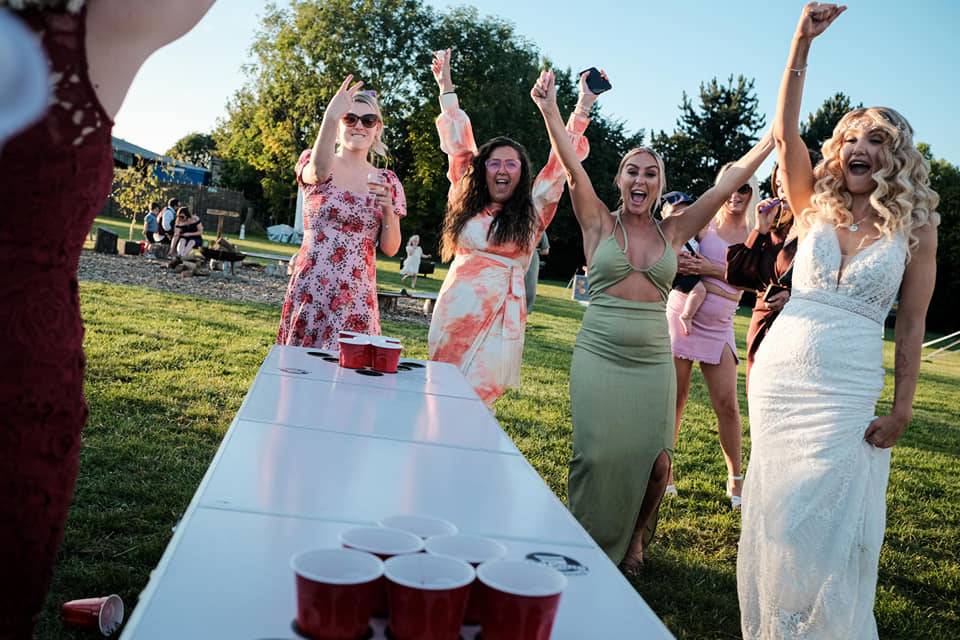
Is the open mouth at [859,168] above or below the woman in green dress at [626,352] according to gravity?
above

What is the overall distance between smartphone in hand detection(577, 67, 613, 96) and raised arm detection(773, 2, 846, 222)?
1.24m

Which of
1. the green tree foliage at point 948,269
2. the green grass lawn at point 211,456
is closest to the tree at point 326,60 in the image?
the green tree foliage at point 948,269

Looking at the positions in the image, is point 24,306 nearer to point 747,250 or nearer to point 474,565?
point 474,565

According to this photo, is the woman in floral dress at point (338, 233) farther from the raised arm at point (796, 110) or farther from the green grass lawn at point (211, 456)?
the raised arm at point (796, 110)

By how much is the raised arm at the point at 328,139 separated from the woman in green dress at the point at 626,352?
965 mm

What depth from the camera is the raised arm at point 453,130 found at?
15.9 feet

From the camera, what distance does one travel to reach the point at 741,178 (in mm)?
3910

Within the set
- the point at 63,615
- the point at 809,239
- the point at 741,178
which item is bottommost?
the point at 63,615

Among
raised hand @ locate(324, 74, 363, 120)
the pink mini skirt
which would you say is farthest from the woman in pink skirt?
raised hand @ locate(324, 74, 363, 120)

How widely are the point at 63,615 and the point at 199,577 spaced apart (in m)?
1.97

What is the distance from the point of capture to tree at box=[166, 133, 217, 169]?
8729 cm

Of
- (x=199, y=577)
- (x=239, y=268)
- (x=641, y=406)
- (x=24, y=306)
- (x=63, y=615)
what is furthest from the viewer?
(x=239, y=268)

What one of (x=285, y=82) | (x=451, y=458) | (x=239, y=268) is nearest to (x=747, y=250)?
(x=451, y=458)

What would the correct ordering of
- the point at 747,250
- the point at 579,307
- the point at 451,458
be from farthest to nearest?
1. the point at 579,307
2. the point at 747,250
3. the point at 451,458
